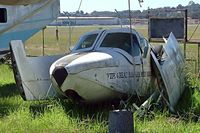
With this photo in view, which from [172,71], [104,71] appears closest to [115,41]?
[104,71]

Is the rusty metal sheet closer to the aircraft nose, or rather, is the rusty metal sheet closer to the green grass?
the green grass

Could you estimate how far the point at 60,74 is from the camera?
9.05 metres

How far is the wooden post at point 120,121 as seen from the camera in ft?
20.2

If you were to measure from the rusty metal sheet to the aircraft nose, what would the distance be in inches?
71.4

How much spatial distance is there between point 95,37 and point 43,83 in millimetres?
1502

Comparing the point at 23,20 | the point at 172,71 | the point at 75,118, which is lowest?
the point at 75,118

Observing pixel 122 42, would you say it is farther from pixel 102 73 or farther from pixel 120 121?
pixel 120 121

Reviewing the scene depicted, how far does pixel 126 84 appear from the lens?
9820 millimetres

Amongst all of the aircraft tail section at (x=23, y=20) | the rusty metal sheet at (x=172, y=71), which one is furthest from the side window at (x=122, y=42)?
the aircraft tail section at (x=23, y=20)

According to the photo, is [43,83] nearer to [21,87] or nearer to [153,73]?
[21,87]

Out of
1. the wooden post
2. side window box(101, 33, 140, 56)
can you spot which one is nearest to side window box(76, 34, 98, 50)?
side window box(101, 33, 140, 56)

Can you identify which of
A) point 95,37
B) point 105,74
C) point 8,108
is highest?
point 95,37

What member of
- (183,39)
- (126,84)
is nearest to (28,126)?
(126,84)

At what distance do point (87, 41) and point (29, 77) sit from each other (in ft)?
4.78
